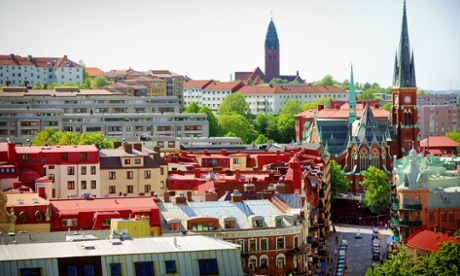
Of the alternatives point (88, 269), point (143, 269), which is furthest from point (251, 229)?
point (88, 269)

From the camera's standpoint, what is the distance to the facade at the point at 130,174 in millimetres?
121562

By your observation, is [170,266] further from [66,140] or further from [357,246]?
[66,140]

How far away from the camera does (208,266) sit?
68125 mm

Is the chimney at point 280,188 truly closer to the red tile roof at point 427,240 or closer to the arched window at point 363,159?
the red tile roof at point 427,240

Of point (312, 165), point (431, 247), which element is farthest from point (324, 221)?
point (431, 247)

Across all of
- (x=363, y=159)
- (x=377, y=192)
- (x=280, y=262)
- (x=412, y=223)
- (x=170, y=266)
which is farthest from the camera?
(x=363, y=159)

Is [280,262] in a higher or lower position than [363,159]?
higher

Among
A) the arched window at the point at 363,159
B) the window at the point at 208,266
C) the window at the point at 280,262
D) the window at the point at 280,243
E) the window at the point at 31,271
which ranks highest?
the window at the point at 31,271

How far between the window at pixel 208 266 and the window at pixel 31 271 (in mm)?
8389

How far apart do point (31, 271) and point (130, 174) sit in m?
57.3

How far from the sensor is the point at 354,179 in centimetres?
19425

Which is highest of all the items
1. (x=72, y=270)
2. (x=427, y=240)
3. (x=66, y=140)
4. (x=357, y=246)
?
(x=72, y=270)

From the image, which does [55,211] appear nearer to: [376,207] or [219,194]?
[219,194]

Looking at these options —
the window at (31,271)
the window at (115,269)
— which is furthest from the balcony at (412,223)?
the window at (31,271)
